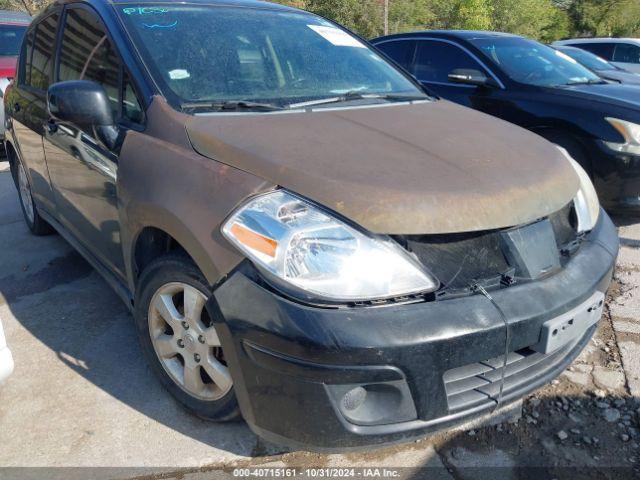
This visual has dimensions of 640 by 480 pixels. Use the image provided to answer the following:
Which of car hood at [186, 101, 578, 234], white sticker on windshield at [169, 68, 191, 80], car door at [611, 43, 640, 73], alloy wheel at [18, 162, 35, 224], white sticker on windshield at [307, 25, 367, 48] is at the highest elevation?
white sticker on windshield at [307, 25, 367, 48]

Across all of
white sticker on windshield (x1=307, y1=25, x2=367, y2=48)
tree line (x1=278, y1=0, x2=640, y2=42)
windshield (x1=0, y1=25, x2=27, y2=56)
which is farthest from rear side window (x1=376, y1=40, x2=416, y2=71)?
tree line (x1=278, y1=0, x2=640, y2=42)

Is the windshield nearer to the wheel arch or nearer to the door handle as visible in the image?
the door handle

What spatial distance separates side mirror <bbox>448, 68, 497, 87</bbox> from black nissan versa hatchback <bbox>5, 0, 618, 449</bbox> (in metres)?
2.41

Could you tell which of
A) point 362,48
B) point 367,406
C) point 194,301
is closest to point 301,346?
point 367,406

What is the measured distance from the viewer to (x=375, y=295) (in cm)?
159

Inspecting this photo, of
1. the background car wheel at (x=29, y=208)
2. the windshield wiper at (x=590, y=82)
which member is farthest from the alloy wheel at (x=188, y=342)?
the windshield wiper at (x=590, y=82)

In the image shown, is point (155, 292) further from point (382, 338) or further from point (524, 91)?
point (524, 91)

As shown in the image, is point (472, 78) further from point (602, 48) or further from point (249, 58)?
point (602, 48)

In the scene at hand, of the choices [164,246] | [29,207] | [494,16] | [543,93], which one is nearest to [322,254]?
[164,246]

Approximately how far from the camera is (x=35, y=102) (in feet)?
11.1

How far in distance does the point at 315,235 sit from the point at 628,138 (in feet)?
11.0

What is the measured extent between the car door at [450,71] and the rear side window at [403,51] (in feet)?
0.20

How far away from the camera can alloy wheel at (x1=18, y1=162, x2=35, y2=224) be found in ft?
13.4

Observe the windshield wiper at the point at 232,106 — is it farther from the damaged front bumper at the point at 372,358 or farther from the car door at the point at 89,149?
the damaged front bumper at the point at 372,358
